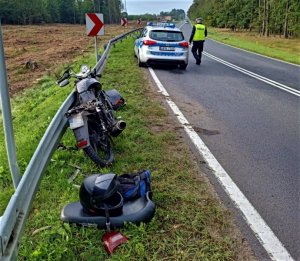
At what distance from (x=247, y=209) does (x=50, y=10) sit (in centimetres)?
10415

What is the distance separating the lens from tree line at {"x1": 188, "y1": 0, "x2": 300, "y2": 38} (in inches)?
1860

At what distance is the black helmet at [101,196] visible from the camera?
3.16 meters

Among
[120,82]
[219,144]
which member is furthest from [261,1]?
[219,144]

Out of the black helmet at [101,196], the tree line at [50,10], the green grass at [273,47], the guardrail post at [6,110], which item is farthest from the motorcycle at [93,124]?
the tree line at [50,10]

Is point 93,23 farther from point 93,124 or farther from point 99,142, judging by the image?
point 99,142

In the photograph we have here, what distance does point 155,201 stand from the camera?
12.5ft

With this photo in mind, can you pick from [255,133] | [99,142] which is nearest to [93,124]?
[99,142]

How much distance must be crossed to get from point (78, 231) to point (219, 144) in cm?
310

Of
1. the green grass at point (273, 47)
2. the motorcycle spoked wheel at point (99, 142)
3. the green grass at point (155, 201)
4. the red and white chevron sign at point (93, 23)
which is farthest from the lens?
the green grass at point (273, 47)

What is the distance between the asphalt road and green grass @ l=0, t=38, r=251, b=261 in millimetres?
513

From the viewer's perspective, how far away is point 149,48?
13.6 metres

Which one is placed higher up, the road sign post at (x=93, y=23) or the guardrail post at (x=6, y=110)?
the road sign post at (x=93, y=23)

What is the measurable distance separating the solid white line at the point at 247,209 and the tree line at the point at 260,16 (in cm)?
4509

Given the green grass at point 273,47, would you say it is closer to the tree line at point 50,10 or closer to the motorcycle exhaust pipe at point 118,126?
the motorcycle exhaust pipe at point 118,126
